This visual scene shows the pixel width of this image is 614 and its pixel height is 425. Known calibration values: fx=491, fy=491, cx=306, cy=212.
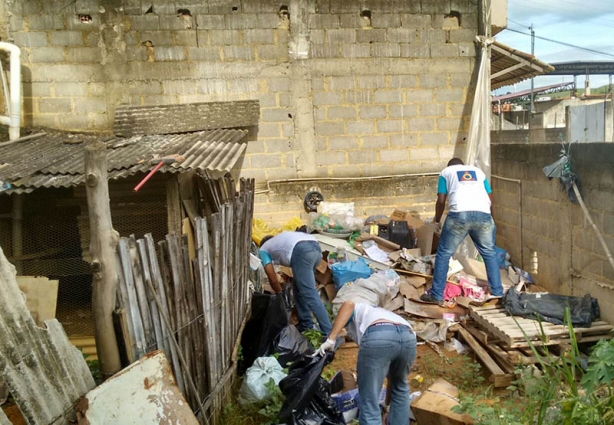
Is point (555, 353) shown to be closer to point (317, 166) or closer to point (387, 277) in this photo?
point (387, 277)

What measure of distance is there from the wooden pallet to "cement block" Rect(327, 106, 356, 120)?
387 centimetres

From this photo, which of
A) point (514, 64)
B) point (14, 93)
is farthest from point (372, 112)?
point (14, 93)

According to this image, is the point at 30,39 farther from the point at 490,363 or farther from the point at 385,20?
the point at 490,363

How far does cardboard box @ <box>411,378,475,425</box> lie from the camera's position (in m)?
3.48

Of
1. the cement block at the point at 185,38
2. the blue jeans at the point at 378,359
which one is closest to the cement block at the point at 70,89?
the cement block at the point at 185,38

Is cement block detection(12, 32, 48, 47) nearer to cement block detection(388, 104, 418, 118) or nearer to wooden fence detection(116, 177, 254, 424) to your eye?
wooden fence detection(116, 177, 254, 424)

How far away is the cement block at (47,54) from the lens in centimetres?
716

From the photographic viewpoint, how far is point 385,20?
7.76m

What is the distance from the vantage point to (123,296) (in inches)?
110

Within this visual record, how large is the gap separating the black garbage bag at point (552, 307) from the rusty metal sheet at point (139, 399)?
377 cm

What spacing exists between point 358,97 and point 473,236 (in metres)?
3.14

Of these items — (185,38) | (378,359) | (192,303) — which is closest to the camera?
(378,359)

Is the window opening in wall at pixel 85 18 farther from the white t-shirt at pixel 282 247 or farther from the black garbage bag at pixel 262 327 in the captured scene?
the black garbage bag at pixel 262 327

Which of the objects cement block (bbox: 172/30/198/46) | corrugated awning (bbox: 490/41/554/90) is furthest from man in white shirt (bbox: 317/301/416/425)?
corrugated awning (bbox: 490/41/554/90)
